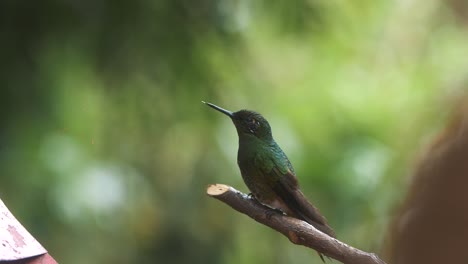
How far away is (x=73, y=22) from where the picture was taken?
10.8 ft

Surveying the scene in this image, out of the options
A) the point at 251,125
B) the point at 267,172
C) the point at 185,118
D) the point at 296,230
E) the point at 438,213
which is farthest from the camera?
the point at 185,118

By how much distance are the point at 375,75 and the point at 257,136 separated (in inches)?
130

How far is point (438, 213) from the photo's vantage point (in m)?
0.78

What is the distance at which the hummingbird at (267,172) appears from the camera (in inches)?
69.7

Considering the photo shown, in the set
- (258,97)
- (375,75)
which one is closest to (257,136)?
(258,97)

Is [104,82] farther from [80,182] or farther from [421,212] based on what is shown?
[421,212]

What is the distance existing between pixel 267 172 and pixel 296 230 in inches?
18.9

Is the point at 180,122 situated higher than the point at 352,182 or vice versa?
the point at 352,182

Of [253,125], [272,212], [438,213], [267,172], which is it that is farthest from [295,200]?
[438,213]

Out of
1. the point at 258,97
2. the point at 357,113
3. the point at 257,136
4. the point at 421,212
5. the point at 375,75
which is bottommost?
the point at 421,212

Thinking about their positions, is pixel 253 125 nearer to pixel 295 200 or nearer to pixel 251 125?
pixel 251 125

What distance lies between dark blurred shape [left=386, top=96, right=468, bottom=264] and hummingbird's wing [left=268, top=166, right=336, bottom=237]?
2.80ft

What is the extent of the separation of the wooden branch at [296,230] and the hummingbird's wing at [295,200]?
5 centimetres

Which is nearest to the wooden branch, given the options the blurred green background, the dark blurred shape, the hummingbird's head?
the hummingbird's head
